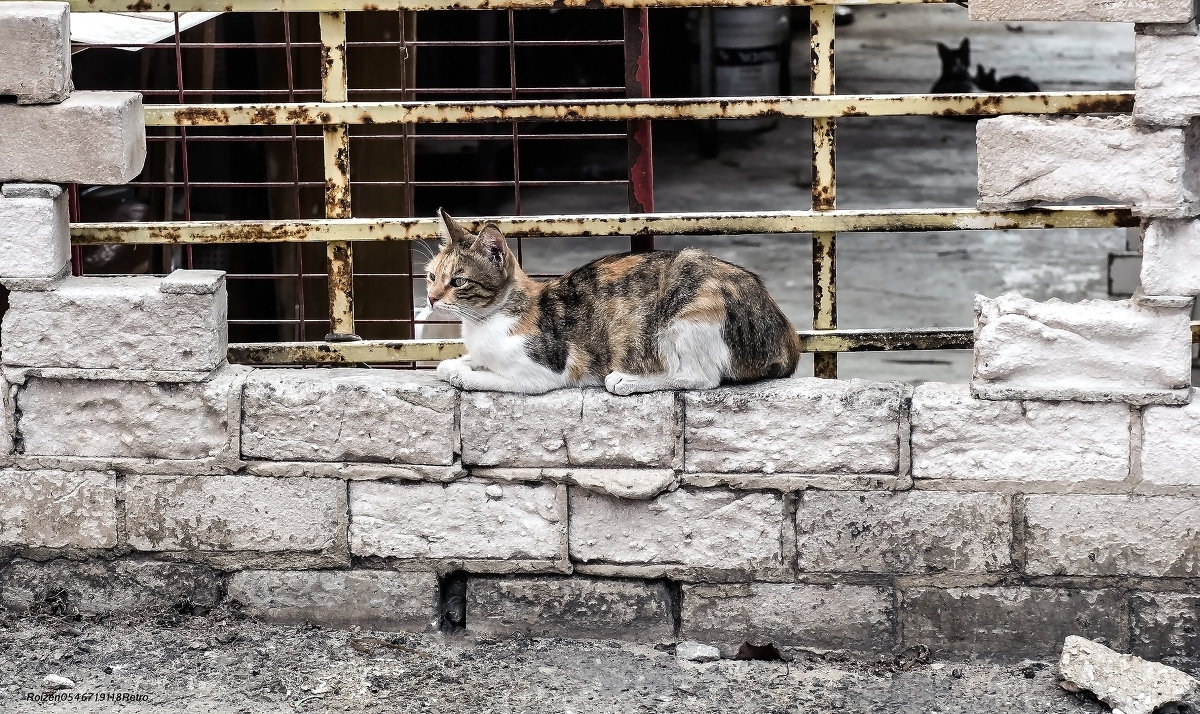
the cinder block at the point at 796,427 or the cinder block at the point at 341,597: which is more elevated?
the cinder block at the point at 796,427

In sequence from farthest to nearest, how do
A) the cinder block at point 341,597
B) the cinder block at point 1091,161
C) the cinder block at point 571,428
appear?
the cinder block at point 341,597
the cinder block at point 571,428
the cinder block at point 1091,161

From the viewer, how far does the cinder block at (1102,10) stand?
4348 millimetres

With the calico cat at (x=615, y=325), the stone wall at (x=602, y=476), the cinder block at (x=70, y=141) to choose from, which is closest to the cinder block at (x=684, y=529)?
the stone wall at (x=602, y=476)

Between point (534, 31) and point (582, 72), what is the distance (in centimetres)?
61

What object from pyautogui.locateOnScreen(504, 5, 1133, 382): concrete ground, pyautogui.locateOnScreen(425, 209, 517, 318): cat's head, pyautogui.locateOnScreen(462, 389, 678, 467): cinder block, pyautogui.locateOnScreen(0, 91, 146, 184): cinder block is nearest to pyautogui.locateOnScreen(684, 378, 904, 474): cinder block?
pyautogui.locateOnScreen(462, 389, 678, 467): cinder block

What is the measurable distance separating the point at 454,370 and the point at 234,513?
2.88 feet

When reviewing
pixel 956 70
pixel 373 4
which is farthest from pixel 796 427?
pixel 956 70

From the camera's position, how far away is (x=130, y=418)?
5023mm

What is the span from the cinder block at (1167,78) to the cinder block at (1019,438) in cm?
89

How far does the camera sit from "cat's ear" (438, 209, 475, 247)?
4894mm

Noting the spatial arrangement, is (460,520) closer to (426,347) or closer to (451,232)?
(426,347)

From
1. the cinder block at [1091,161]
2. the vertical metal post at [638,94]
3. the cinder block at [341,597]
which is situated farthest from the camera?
Answer: the cinder block at [341,597]

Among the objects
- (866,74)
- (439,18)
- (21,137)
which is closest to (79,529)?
(21,137)

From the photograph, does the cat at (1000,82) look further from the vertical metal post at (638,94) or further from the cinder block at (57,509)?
the cinder block at (57,509)
